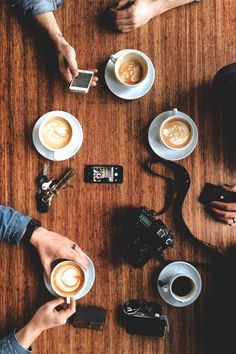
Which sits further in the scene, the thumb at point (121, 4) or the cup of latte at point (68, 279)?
the thumb at point (121, 4)

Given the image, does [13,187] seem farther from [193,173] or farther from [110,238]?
[193,173]

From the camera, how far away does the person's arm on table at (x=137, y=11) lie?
2311 millimetres

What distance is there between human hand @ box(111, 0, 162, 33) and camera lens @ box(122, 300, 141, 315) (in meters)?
1.20

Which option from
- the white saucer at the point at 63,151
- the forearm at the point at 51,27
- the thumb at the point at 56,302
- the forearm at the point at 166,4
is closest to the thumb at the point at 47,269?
the thumb at the point at 56,302

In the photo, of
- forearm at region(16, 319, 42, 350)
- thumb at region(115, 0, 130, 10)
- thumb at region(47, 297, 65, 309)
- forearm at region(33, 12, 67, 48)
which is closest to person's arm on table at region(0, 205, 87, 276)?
thumb at region(47, 297, 65, 309)

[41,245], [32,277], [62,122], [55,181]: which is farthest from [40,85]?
[32,277]

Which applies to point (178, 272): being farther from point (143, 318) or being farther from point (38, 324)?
point (38, 324)

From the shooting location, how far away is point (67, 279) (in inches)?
87.7

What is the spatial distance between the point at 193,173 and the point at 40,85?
787 millimetres

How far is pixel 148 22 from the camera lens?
236cm

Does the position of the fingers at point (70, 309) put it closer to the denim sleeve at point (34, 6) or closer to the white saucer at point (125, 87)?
the white saucer at point (125, 87)

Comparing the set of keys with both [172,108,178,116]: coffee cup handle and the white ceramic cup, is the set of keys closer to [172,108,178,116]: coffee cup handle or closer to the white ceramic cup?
the white ceramic cup

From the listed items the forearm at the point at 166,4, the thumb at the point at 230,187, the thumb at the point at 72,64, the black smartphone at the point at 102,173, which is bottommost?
the thumb at the point at 230,187

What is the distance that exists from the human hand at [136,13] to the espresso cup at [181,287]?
3.65 feet
